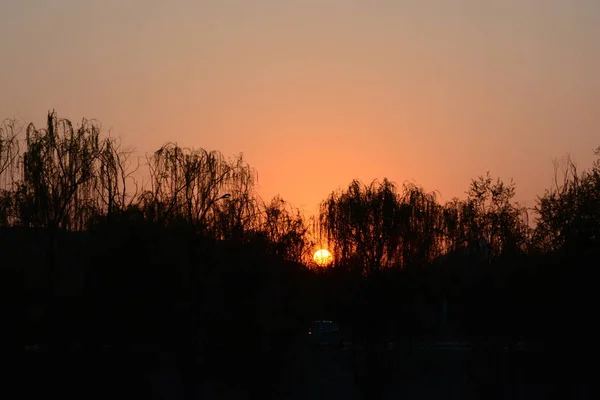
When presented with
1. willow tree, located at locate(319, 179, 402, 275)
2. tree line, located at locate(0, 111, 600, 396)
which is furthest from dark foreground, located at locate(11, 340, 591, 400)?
willow tree, located at locate(319, 179, 402, 275)

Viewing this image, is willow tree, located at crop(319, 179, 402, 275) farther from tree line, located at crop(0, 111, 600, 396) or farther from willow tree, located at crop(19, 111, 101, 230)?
willow tree, located at crop(19, 111, 101, 230)

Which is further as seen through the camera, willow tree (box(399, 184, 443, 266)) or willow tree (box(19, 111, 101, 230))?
willow tree (box(399, 184, 443, 266))

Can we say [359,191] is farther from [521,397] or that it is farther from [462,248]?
[521,397]

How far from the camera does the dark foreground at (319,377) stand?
60.8ft

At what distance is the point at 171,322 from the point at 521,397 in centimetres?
993

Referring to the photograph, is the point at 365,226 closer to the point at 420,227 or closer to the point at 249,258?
the point at 420,227

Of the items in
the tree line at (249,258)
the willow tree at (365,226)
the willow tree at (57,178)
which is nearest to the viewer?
the tree line at (249,258)

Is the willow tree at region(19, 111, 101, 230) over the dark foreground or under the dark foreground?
over

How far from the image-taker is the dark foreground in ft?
60.8

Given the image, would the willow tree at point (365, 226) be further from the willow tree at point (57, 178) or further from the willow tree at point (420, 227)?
the willow tree at point (57, 178)

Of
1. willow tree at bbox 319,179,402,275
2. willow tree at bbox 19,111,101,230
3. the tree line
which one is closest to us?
the tree line

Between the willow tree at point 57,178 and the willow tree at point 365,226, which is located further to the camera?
the willow tree at point 365,226

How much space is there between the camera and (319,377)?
24672 millimetres

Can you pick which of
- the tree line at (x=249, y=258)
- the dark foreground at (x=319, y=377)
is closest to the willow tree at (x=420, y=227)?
the tree line at (x=249, y=258)
